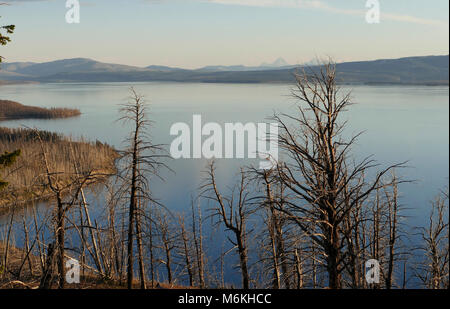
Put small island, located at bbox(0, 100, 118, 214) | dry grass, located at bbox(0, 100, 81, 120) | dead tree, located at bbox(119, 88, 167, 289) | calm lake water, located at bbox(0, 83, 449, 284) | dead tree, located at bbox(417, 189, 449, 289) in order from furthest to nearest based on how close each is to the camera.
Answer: dry grass, located at bbox(0, 100, 81, 120)
small island, located at bbox(0, 100, 118, 214)
calm lake water, located at bbox(0, 83, 449, 284)
dead tree, located at bbox(417, 189, 449, 289)
dead tree, located at bbox(119, 88, 167, 289)

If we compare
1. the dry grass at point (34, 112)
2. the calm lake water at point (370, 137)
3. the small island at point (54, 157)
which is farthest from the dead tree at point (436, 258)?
the dry grass at point (34, 112)

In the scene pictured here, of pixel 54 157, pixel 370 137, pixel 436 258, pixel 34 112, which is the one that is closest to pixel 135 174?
pixel 436 258

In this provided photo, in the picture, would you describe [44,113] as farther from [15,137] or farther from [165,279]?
[165,279]

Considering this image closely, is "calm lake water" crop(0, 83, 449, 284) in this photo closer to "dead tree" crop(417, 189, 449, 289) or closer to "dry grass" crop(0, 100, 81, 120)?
"dead tree" crop(417, 189, 449, 289)

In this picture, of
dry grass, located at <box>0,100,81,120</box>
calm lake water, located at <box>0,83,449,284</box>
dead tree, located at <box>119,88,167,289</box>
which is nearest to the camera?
dead tree, located at <box>119,88,167,289</box>

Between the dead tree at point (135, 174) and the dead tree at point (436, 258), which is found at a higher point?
the dead tree at point (135, 174)

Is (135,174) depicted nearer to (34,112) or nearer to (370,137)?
(370,137)

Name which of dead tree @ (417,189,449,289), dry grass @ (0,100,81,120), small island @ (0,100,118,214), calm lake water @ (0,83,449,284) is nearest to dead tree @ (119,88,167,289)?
calm lake water @ (0,83,449,284)

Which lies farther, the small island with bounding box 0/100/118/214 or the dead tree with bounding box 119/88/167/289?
the small island with bounding box 0/100/118/214

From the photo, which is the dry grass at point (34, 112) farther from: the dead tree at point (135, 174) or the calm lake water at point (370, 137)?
the dead tree at point (135, 174)

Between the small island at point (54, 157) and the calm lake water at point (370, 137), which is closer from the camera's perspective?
the calm lake water at point (370, 137)
